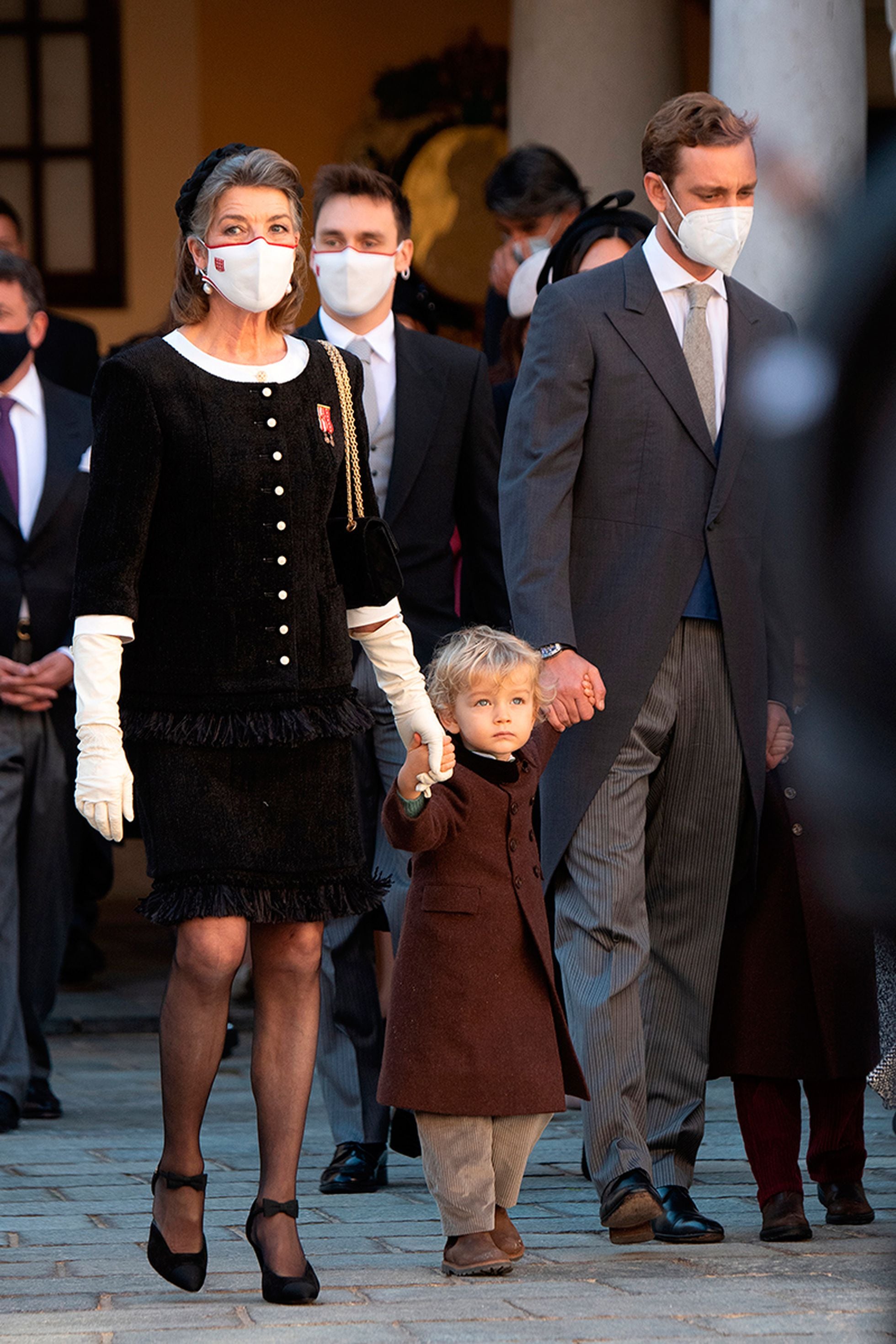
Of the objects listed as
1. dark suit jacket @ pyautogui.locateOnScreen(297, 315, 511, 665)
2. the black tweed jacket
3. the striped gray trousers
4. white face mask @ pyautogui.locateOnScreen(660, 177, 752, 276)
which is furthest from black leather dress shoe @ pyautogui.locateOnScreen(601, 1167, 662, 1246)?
white face mask @ pyautogui.locateOnScreen(660, 177, 752, 276)

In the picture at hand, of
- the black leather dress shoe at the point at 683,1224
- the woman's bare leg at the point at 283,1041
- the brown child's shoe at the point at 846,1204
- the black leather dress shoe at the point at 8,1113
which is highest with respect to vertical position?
the woman's bare leg at the point at 283,1041

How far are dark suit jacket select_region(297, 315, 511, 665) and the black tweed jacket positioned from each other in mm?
1310

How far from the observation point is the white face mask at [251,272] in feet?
12.3

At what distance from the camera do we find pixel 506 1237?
3941mm

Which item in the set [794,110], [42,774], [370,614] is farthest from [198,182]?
[794,110]

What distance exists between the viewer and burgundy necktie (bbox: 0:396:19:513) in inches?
240

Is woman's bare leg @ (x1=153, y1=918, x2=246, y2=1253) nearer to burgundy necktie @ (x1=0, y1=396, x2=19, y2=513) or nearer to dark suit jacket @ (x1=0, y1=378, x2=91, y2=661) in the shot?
dark suit jacket @ (x1=0, y1=378, x2=91, y2=661)

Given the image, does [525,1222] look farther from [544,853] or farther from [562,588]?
[562,588]

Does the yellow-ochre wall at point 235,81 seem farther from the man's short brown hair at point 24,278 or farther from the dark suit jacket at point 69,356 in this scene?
the man's short brown hair at point 24,278

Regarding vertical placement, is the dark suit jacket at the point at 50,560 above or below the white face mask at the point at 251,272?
below

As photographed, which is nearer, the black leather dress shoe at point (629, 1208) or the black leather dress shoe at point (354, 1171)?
the black leather dress shoe at point (629, 1208)

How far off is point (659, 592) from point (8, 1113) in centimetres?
234

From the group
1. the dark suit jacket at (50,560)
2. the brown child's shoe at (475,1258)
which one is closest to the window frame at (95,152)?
the dark suit jacket at (50,560)

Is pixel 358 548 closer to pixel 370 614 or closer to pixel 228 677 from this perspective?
pixel 370 614
